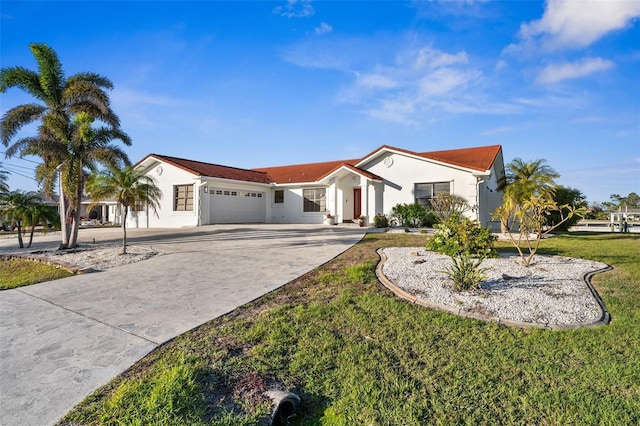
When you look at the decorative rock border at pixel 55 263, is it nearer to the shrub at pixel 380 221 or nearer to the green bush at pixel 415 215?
the shrub at pixel 380 221

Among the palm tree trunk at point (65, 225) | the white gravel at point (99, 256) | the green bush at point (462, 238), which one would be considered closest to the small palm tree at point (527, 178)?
the green bush at point (462, 238)

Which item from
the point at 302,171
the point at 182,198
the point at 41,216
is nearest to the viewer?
the point at 41,216

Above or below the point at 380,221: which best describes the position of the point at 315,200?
above

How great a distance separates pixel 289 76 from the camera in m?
13.6

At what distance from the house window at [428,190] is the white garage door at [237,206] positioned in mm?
12412

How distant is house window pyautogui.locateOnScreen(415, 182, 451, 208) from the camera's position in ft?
61.9

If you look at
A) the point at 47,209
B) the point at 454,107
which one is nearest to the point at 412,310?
the point at 454,107

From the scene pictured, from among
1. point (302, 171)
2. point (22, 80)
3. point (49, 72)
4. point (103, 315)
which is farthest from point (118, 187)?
point (302, 171)

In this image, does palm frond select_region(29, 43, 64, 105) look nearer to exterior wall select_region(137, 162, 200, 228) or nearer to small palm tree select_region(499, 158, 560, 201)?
exterior wall select_region(137, 162, 200, 228)

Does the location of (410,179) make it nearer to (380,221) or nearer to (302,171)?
(380,221)

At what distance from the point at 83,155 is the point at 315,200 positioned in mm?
14768

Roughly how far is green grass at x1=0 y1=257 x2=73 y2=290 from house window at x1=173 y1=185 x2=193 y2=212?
11639 millimetres

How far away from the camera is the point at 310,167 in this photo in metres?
28.0

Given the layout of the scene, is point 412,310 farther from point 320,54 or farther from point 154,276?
point 320,54
